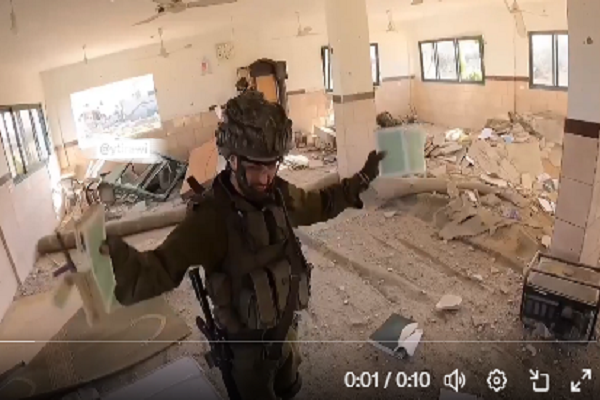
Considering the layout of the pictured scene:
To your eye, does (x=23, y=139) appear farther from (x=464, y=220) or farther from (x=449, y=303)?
(x=449, y=303)

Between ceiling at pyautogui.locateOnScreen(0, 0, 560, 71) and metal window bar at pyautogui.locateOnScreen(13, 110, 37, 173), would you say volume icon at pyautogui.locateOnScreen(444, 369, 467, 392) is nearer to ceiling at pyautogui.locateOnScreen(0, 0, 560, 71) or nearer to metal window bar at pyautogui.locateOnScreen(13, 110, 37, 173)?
ceiling at pyautogui.locateOnScreen(0, 0, 560, 71)

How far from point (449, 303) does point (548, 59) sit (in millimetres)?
5093

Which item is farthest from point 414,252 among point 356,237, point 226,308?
point 226,308

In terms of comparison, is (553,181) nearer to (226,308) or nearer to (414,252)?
(414,252)

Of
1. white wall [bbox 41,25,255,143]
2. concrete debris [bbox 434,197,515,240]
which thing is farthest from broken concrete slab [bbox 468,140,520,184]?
white wall [bbox 41,25,255,143]

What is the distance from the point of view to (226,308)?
162 centimetres

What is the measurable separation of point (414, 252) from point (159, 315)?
1944 millimetres

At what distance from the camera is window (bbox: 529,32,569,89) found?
20.7ft

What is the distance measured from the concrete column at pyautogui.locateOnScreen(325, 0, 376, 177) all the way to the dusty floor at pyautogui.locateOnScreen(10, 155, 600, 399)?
1092mm

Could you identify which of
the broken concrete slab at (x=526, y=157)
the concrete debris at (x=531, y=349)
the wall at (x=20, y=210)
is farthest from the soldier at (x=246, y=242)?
the broken concrete slab at (x=526, y=157)

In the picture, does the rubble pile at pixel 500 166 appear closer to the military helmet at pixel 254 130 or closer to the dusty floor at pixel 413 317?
the dusty floor at pixel 413 317

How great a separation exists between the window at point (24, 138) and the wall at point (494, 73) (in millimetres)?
6395

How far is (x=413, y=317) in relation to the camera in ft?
9.61

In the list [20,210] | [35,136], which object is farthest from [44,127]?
[20,210]
